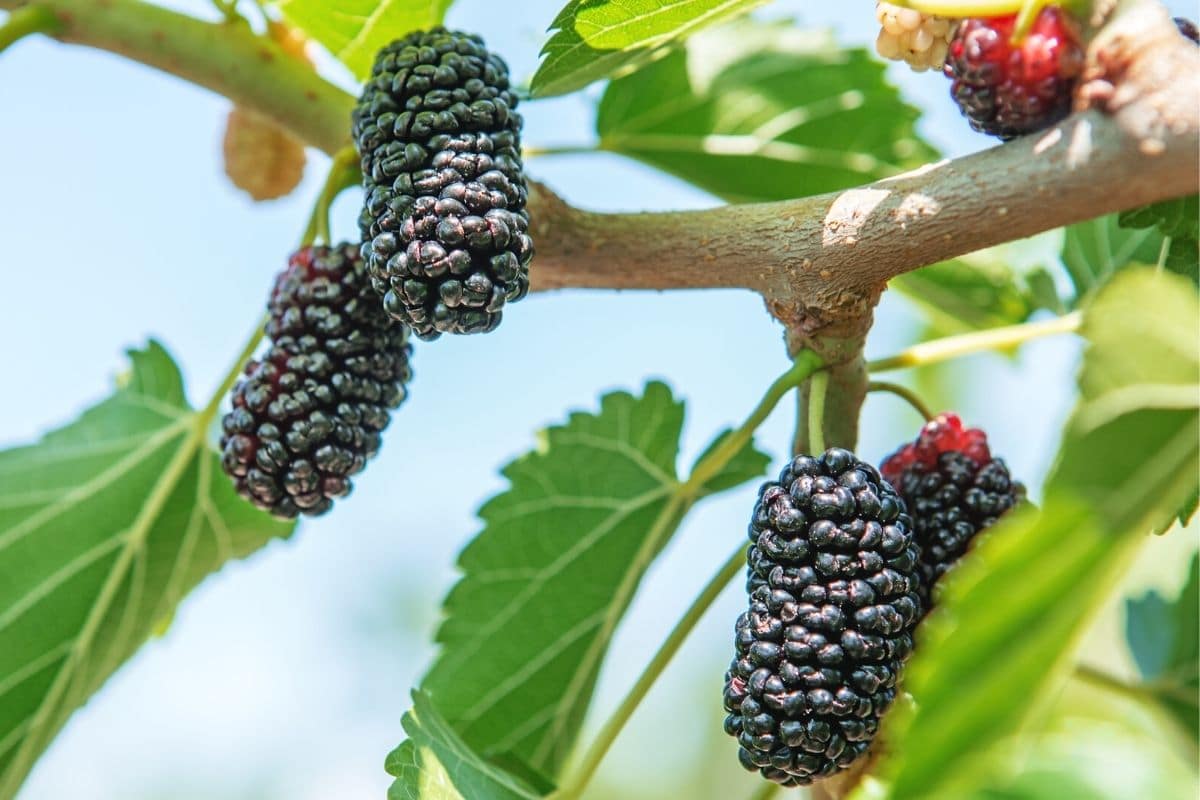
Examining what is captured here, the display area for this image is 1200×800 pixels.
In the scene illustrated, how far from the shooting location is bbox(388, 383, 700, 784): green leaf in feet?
4.77

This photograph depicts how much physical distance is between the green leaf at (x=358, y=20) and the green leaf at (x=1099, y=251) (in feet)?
2.40

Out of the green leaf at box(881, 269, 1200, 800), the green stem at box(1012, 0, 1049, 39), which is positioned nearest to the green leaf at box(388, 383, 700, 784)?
the green stem at box(1012, 0, 1049, 39)

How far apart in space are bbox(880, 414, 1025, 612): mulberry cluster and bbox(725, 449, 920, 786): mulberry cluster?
0.11 meters

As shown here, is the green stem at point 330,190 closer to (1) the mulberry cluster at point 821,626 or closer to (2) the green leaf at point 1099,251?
(1) the mulberry cluster at point 821,626

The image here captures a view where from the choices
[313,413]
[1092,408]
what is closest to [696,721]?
[313,413]

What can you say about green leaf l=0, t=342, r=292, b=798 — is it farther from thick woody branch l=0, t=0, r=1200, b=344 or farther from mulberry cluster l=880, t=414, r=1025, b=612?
mulberry cluster l=880, t=414, r=1025, b=612

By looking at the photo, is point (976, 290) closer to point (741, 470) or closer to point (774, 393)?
point (741, 470)

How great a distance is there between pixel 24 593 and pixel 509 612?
524 mm

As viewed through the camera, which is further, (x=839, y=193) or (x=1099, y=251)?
(x=1099, y=251)

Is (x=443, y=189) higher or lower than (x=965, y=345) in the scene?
lower

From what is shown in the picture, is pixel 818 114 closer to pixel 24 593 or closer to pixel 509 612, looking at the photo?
pixel 509 612

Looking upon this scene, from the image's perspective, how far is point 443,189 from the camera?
102cm

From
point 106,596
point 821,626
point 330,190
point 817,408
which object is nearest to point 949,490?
point 817,408

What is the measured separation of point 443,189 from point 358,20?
1.37 feet
